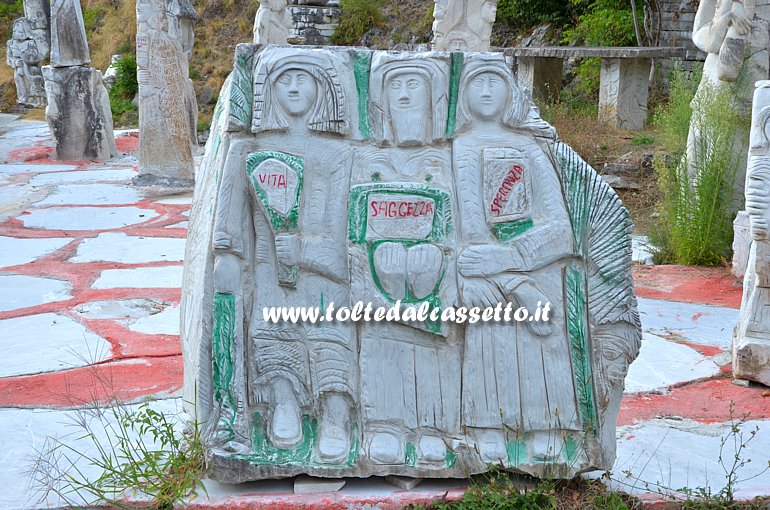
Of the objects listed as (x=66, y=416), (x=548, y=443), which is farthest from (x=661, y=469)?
(x=66, y=416)

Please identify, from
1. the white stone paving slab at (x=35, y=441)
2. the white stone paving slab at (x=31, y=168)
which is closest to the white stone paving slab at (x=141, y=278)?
the white stone paving slab at (x=35, y=441)

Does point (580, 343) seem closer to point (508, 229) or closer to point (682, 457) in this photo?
point (508, 229)

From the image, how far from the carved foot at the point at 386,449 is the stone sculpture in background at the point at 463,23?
651cm

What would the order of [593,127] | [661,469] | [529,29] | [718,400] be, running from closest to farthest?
[661,469] → [718,400] → [593,127] → [529,29]

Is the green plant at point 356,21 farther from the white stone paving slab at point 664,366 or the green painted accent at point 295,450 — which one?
the green painted accent at point 295,450

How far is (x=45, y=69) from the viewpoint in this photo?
421 inches

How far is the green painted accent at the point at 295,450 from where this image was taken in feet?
9.04

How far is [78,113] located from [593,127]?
6329mm

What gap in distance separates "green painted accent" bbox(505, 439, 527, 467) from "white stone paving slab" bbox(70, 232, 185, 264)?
409 cm

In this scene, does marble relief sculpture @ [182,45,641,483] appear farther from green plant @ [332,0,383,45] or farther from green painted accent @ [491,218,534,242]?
green plant @ [332,0,383,45]

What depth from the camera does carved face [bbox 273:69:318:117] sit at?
282cm

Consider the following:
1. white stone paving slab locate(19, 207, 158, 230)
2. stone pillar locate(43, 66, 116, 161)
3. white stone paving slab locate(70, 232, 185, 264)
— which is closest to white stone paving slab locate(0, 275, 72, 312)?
white stone paving slab locate(70, 232, 185, 264)

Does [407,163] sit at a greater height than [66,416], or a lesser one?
greater

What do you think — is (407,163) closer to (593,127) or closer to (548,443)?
(548,443)
